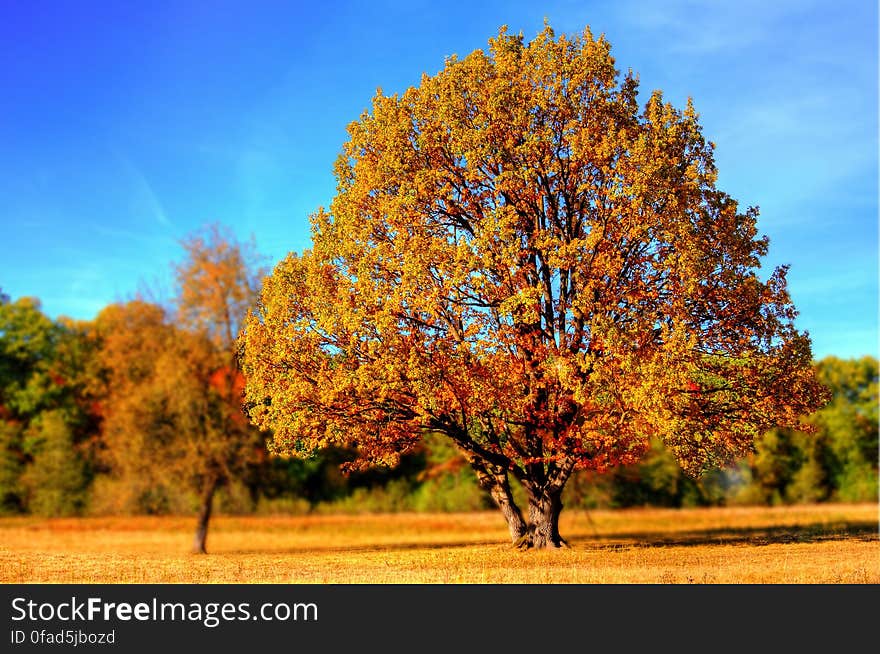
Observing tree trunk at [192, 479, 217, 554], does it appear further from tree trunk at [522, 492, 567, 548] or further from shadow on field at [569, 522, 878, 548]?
shadow on field at [569, 522, 878, 548]

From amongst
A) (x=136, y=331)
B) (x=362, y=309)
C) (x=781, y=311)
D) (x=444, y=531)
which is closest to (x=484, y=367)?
(x=362, y=309)

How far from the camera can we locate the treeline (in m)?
34.8

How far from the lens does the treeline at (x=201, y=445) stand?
34.8 m

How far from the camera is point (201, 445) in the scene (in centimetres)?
3416

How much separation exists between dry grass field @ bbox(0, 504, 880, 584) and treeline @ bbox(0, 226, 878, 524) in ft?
8.39

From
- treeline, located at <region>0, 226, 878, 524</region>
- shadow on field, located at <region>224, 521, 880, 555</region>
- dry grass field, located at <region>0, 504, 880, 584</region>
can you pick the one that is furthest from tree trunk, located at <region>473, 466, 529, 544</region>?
treeline, located at <region>0, 226, 878, 524</region>

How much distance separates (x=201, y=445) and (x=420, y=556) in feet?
39.3

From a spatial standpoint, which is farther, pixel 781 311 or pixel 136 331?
pixel 136 331

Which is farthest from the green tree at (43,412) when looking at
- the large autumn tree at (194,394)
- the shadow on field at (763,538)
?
the shadow on field at (763,538)

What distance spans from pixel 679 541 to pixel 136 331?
2713 cm

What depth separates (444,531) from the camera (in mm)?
48312

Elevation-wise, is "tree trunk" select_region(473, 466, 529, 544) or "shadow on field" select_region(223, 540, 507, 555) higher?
"tree trunk" select_region(473, 466, 529, 544)

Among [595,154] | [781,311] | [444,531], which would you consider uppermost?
[595,154]
